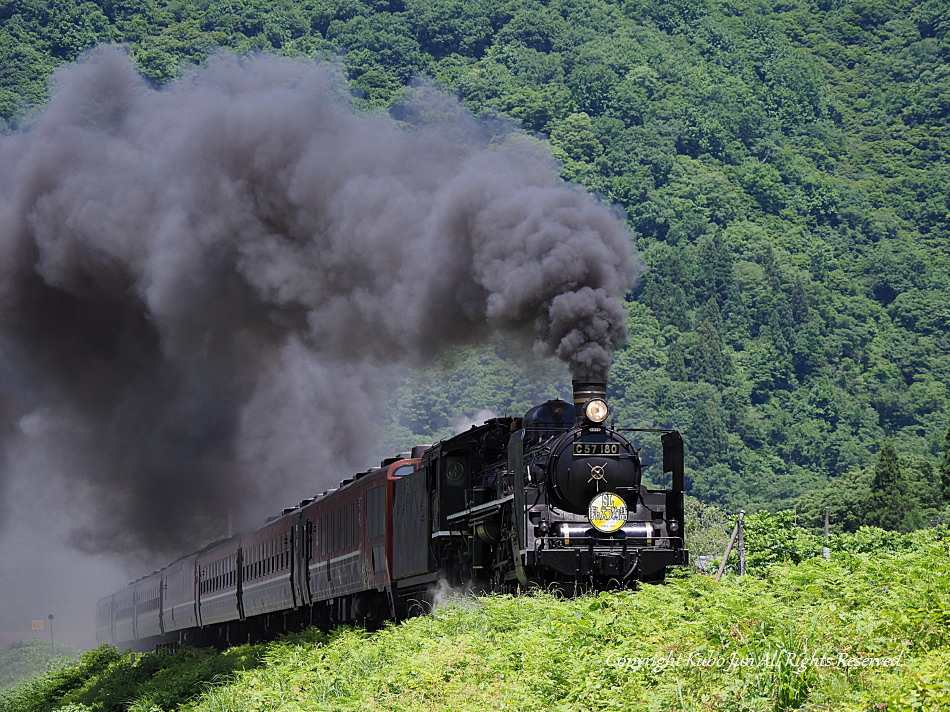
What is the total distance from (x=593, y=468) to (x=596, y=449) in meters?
0.23

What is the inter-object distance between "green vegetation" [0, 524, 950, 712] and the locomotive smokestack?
2.29 meters

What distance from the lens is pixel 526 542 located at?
13328mm

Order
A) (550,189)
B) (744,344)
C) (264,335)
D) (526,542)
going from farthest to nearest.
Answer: (744,344), (264,335), (550,189), (526,542)

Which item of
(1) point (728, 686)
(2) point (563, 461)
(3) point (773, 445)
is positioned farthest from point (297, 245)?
(3) point (773, 445)

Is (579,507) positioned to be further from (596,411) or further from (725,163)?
(725,163)

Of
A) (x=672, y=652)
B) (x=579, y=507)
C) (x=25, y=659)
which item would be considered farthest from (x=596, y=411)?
(x=25, y=659)

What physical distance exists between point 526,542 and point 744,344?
97.9 m

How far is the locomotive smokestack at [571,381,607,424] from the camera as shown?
14.3 metres

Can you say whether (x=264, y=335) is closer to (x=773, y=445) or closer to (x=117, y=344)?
(x=117, y=344)

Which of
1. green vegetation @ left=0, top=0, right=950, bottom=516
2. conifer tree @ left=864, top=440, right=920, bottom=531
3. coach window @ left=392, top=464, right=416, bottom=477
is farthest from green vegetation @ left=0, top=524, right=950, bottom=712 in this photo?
green vegetation @ left=0, top=0, right=950, bottom=516

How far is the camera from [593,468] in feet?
45.0

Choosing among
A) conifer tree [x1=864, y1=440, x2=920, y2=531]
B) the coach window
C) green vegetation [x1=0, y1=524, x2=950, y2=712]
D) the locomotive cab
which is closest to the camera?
green vegetation [x1=0, y1=524, x2=950, y2=712]

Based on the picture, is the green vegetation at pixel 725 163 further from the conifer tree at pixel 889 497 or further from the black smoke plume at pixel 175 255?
the black smoke plume at pixel 175 255

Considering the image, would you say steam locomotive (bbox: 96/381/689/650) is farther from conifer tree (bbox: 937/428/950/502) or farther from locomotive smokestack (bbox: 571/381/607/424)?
conifer tree (bbox: 937/428/950/502)
